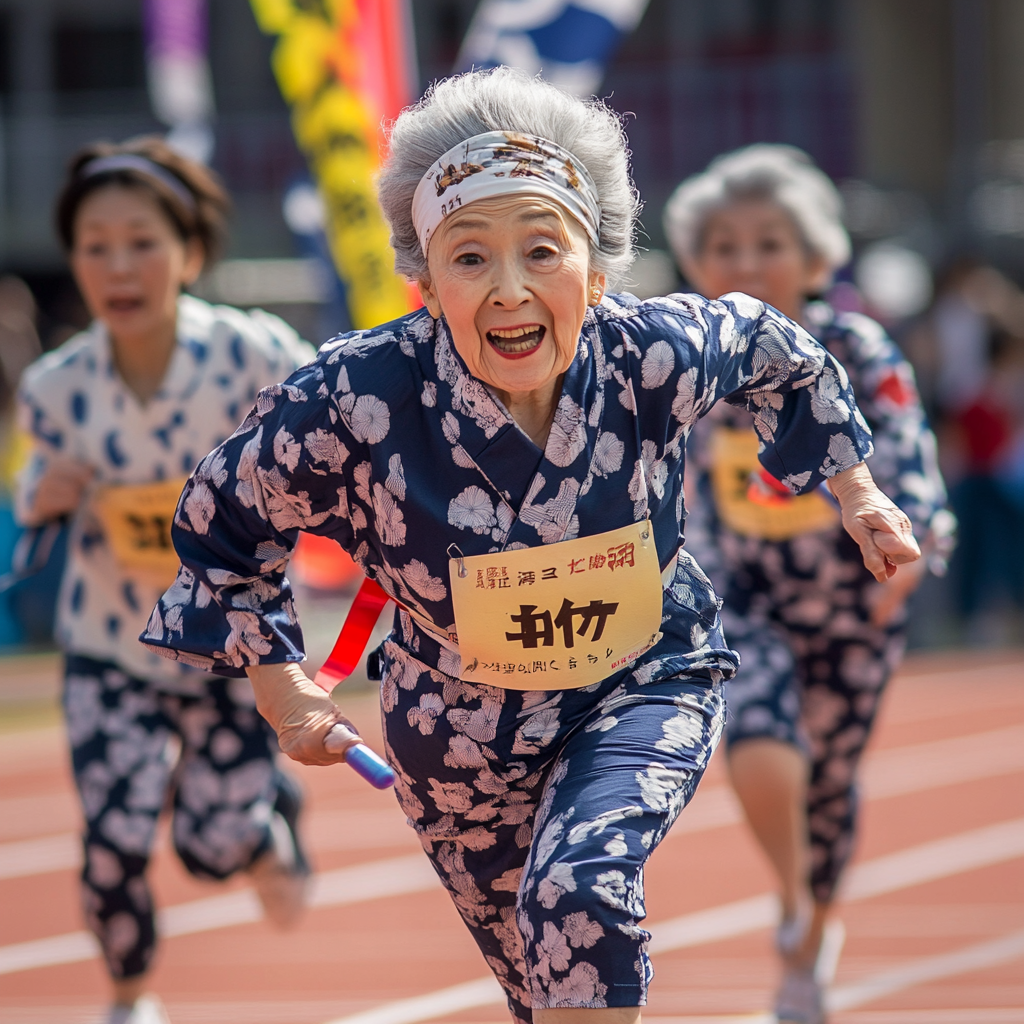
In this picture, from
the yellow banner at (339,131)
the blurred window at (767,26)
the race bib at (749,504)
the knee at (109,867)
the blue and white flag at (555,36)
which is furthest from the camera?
the blurred window at (767,26)

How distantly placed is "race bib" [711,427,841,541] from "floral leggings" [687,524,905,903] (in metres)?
0.04

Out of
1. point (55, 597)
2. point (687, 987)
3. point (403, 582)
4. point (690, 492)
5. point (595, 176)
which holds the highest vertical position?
point (595, 176)

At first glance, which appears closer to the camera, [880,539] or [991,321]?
[880,539]

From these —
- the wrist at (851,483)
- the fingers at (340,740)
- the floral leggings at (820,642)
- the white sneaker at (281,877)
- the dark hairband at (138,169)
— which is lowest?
the white sneaker at (281,877)

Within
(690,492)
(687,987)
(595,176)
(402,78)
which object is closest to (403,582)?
(595,176)

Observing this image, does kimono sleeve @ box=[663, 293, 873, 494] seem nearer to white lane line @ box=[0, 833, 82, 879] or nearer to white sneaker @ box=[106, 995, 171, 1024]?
white sneaker @ box=[106, 995, 171, 1024]

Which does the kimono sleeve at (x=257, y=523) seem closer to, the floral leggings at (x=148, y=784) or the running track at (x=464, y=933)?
the floral leggings at (x=148, y=784)

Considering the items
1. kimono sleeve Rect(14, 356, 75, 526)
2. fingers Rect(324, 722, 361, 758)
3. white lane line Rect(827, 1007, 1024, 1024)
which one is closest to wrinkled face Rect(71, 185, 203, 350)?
kimono sleeve Rect(14, 356, 75, 526)

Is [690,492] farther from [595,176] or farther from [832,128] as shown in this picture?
[832,128]

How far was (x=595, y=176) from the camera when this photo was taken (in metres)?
3.06

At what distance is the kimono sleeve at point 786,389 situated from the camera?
3178 mm

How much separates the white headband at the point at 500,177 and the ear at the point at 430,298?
0.24 feet

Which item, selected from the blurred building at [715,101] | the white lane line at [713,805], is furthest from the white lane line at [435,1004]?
the blurred building at [715,101]

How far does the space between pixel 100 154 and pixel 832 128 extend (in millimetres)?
18265
